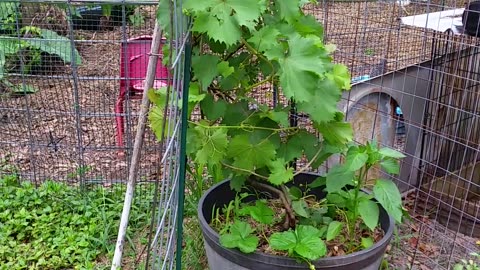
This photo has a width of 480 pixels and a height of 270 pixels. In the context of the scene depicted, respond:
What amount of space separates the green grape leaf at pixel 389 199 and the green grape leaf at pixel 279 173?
1.04 feet

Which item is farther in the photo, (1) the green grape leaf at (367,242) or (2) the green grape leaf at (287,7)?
(1) the green grape leaf at (367,242)

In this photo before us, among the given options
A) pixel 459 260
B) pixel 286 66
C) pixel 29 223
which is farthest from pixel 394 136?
pixel 29 223

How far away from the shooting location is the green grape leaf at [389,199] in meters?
1.95

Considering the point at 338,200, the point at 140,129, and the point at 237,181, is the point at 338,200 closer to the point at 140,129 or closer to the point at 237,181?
the point at 237,181

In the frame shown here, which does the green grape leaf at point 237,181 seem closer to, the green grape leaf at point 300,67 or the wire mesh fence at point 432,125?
the green grape leaf at point 300,67

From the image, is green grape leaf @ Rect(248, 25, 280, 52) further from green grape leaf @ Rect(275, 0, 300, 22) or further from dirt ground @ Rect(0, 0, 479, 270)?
dirt ground @ Rect(0, 0, 479, 270)

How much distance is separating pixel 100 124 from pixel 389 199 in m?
2.85

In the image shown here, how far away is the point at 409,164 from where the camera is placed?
3238mm

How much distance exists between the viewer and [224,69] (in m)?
1.94

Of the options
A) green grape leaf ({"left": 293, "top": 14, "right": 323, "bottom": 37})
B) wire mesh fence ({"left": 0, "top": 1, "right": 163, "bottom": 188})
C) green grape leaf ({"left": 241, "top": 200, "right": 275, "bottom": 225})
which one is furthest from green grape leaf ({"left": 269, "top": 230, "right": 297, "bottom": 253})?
wire mesh fence ({"left": 0, "top": 1, "right": 163, "bottom": 188})

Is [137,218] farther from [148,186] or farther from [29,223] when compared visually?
[29,223]

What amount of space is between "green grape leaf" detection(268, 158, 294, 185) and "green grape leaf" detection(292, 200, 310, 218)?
0.18m

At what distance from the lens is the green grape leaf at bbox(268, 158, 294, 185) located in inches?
76.4

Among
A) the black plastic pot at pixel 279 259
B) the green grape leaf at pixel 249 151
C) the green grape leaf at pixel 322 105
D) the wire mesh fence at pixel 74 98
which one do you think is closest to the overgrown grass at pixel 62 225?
the wire mesh fence at pixel 74 98
